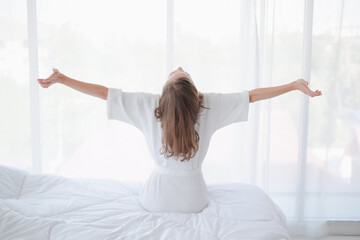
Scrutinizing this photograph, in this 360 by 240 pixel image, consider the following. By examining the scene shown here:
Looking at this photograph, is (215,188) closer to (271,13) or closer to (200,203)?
(200,203)

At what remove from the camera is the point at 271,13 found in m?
2.29

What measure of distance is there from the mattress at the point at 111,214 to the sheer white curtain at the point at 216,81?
24.4 inches

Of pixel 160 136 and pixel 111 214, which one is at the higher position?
pixel 160 136

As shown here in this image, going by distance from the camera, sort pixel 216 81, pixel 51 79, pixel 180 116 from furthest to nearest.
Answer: pixel 216 81 → pixel 51 79 → pixel 180 116

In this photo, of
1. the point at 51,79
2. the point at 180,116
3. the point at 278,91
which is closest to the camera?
the point at 180,116

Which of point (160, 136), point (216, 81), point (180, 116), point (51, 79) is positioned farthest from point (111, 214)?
point (216, 81)

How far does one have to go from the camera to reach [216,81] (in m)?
2.39

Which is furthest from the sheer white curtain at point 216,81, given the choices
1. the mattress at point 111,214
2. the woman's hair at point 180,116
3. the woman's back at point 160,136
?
the woman's hair at point 180,116

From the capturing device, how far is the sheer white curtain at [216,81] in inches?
90.8

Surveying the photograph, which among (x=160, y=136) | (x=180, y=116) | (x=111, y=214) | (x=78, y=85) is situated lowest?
(x=111, y=214)

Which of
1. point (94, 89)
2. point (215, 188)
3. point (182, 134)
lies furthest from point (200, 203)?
point (94, 89)

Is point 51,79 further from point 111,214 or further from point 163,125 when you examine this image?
point 111,214

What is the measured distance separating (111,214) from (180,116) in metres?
0.50

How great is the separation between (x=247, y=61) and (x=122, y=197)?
117cm
